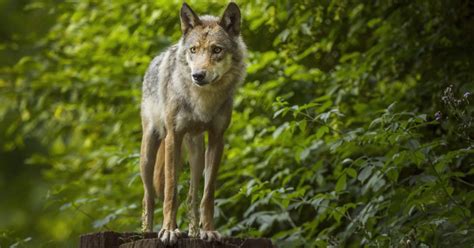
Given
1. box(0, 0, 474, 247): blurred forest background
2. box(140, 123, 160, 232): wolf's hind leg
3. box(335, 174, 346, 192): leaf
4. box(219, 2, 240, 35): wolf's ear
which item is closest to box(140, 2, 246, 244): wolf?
box(219, 2, 240, 35): wolf's ear

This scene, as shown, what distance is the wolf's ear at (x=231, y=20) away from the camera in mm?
6445

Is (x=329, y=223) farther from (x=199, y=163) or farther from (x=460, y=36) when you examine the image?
(x=199, y=163)

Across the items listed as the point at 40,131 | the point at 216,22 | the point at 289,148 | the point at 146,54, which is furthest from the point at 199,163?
the point at 40,131

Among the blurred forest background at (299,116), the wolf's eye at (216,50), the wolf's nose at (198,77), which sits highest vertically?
the wolf's eye at (216,50)

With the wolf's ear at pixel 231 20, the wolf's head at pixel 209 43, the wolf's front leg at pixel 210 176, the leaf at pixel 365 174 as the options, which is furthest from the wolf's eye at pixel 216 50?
the leaf at pixel 365 174

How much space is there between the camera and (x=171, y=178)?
630 cm

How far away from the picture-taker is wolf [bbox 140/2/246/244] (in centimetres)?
617

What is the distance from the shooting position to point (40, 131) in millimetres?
13242

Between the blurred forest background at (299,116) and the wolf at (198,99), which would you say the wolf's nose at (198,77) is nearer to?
the wolf at (198,99)

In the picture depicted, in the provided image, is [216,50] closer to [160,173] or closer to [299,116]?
[160,173]

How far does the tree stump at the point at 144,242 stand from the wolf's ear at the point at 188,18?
5.29 feet

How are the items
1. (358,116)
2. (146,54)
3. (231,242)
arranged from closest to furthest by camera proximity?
(231,242), (358,116), (146,54)

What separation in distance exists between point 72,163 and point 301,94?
5.34m

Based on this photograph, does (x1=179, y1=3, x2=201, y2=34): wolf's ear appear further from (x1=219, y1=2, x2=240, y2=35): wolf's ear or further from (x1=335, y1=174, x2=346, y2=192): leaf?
(x1=335, y1=174, x2=346, y2=192): leaf
